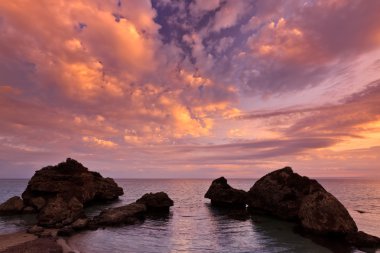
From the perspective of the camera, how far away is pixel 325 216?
121 ft

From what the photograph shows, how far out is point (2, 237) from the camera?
3350 cm

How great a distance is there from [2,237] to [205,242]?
23.5 meters

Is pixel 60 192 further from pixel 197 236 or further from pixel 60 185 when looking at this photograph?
pixel 197 236

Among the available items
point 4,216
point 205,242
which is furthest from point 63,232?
point 4,216

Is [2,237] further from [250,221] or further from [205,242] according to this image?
[250,221]

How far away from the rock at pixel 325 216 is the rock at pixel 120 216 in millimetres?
26504

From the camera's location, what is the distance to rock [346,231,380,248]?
3112 cm

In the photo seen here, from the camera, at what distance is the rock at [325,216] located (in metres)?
35.6

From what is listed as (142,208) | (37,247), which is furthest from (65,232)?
(142,208)

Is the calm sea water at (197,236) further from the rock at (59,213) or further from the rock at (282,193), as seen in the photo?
the rock at (59,213)

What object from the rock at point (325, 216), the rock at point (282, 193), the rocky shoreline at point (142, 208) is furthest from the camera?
the rock at point (282, 193)

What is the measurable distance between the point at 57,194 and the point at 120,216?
66.2 feet

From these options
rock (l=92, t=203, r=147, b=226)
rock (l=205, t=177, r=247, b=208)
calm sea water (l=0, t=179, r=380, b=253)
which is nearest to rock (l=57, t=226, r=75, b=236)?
calm sea water (l=0, t=179, r=380, b=253)

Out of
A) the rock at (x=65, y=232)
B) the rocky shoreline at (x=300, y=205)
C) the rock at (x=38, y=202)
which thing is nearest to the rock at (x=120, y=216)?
the rock at (x=65, y=232)
